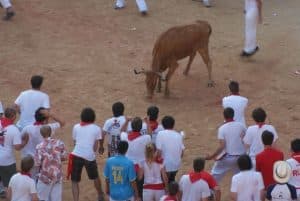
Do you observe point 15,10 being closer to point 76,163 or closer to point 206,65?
point 206,65

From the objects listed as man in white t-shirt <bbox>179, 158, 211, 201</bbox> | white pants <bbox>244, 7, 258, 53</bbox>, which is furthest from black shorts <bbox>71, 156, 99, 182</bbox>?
white pants <bbox>244, 7, 258, 53</bbox>

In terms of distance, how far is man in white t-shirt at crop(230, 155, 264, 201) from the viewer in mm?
9492

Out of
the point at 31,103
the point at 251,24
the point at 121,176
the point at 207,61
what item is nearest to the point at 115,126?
the point at 121,176

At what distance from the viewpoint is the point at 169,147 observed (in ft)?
34.6

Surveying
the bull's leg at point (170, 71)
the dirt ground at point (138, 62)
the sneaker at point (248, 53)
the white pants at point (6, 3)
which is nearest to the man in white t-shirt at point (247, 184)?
the dirt ground at point (138, 62)

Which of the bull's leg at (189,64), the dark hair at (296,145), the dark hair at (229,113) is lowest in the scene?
the dark hair at (296,145)

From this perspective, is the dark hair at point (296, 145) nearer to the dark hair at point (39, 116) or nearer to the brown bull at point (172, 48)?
the dark hair at point (39, 116)

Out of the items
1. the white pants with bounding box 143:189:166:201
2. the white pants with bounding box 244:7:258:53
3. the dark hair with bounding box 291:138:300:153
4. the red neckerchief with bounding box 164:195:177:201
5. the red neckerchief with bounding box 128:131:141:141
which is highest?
the white pants with bounding box 244:7:258:53

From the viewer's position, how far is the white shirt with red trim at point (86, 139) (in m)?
10.8

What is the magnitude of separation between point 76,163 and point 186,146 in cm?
330

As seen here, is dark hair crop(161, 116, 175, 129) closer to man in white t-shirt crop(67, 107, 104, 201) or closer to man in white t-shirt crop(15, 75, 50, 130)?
man in white t-shirt crop(67, 107, 104, 201)

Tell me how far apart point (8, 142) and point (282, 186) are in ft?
12.9

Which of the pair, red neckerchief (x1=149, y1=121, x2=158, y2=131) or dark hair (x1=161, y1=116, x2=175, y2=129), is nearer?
dark hair (x1=161, y1=116, x2=175, y2=129)

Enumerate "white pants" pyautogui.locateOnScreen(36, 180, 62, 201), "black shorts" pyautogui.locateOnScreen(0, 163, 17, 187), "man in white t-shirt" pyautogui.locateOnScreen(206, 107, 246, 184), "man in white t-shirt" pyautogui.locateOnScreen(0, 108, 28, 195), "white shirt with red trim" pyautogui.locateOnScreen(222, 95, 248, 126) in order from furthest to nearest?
1. "white shirt with red trim" pyautogui.locateOnScreen(222, 95, 248, 126)
2. "black shorts" pyautogui.locateOnScreen(0, 163, 17, 187)
3. "man in white t-shirt" pyautogui.locateOnScreen(206, 107, 246, 184)
4. "man in white t-shirt" pyautogui.locateOnScreen(0, 108, 28, 195)
5. "white pants" pyautogui.locateOnScreen(36, 180, 62, 201)
